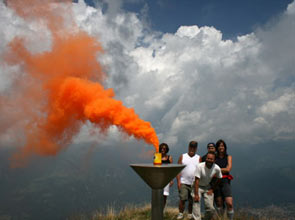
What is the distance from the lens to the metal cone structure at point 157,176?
5.97 meters

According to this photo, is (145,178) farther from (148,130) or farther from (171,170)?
(148,130)

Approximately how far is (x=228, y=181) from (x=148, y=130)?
3530 millimetres

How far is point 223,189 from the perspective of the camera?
23.6 feet

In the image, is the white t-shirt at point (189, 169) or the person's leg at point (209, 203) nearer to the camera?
the person's leg at point (209, 203)

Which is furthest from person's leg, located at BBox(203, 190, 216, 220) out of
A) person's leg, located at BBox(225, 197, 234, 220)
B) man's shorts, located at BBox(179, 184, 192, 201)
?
man's shorts, located at BBox(179, 184, 192, 201)

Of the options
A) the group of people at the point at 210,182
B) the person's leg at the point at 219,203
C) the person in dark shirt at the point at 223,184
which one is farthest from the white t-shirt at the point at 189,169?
the person's leg at the point at 219,203

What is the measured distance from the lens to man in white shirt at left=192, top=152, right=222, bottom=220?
22.9 feet

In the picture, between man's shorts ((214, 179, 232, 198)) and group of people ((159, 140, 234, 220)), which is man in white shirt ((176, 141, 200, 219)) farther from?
man's shorts ((214, 179, 232, 198))

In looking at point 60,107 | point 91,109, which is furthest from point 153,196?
point 60,107

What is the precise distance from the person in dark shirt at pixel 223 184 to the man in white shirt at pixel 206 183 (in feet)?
1.11

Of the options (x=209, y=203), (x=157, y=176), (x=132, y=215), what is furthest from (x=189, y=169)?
(x=132, y=215)

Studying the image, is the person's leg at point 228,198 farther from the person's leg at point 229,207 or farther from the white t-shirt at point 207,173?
the white t-shirt at point 207,173

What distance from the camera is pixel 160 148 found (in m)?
8.30

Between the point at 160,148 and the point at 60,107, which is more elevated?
the point at 60,107
